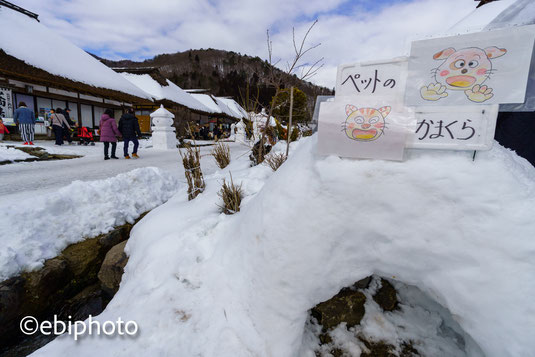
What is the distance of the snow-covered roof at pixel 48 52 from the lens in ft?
27.4

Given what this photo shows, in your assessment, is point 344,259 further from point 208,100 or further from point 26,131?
point 208,100

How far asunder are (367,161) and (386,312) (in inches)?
47.1

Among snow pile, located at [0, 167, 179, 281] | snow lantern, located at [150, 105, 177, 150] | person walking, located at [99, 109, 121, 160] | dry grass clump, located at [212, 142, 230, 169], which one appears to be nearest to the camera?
snow pile, located at [0, 167, 179, 281]

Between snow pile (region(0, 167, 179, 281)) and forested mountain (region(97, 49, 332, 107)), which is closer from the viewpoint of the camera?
snow pile (region(0, 167, 179, 281))

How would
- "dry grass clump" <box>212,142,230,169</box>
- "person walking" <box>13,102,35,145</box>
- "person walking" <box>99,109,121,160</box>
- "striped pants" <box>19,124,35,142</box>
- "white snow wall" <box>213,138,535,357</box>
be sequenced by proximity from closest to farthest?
1. "white snow wall" <box>213,138,535,357</box>
2. "dry grass clump" <box>212,142,230,169</box>
3. "person walking" <box>99,109,121,160</box>
4. "person walking" <box>13,102,35,145</box>
5. "striped pants" <box>19,124,35,142</box>

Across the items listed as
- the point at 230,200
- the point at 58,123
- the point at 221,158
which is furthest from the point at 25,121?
the point at 230,200

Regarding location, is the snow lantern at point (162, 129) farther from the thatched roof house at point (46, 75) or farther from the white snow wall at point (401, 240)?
the white snow wall at point (401, 240)

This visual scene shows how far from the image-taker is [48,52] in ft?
30.9

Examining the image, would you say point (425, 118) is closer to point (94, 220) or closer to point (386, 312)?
point (386, 312)

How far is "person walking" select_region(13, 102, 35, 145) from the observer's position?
7008mm

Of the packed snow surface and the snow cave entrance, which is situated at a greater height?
the packed snow surface

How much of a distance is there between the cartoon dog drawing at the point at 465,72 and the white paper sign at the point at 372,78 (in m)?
0.14

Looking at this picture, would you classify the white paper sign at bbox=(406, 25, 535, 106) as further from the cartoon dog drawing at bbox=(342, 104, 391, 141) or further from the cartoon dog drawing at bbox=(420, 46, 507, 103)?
the cartoon dog drawing at bbox=(342, 104, 391, 141)

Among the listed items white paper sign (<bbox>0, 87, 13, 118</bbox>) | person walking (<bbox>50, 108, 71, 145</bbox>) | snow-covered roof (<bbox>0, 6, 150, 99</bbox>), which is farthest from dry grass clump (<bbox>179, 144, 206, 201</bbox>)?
white paper sign (<bbox>0, 87, 13, 118</bbox>)
